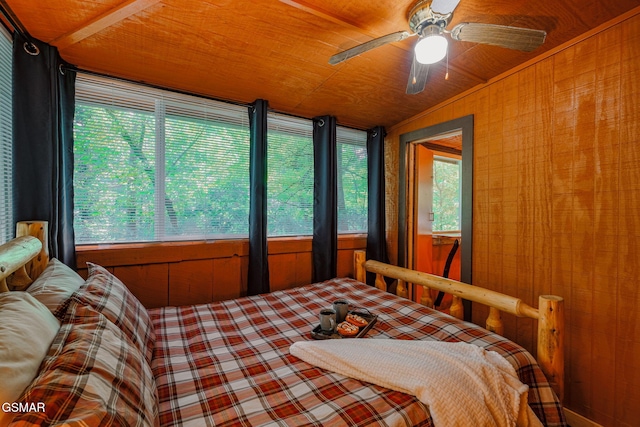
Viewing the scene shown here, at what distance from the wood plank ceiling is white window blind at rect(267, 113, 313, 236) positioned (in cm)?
42

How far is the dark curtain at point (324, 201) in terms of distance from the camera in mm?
2682

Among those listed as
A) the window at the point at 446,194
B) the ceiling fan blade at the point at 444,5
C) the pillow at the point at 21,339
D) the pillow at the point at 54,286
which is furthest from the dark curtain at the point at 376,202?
the pillow at the point at 21,339

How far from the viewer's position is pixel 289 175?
8.84ft

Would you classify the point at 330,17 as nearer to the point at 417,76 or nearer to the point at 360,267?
the point at 417,76

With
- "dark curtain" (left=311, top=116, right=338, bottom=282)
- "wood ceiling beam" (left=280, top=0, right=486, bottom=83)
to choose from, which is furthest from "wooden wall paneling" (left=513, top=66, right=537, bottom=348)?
"dark curtain" (left=311, top=116, right=338, bottom=282)

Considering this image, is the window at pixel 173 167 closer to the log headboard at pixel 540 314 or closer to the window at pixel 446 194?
the log headboard at pixel 540 314

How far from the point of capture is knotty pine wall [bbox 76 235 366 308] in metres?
1.94

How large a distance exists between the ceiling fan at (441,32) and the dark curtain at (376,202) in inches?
62.3

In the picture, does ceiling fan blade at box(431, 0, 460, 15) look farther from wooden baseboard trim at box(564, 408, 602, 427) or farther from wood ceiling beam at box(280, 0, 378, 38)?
wooden baseboard trim at box(564, 408, 602, 427)

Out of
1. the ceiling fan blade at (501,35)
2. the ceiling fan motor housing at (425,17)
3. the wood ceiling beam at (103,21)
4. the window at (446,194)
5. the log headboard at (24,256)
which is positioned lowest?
the log headboard at (24,256)

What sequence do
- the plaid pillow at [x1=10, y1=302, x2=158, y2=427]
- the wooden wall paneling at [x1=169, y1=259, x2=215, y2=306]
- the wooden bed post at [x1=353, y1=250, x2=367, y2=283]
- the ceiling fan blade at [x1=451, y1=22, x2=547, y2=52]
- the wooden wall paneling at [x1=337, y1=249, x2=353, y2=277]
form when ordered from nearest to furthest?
the plaid pillow at [x1=10, y1=302, x2=158, y2=427], the ceiling fan blade at [x1=451, y1=22, x2=547, y2=52], the wooden wall paneling at [x1=169, y1=259, x2=215, y2=306], the wooden bed post at [x1=353, y1=250, x2=367, y2=283], the wooden wall paneling at [x1=337, y1=249, x2=353, y2=277]

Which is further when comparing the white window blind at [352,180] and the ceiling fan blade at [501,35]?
the white window blind at [352,180]

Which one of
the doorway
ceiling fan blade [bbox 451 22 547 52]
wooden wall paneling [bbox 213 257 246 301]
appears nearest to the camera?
ceiling fan blade [bbox 451 22 547 52]

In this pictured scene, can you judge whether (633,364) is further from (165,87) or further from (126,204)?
(165,87)
